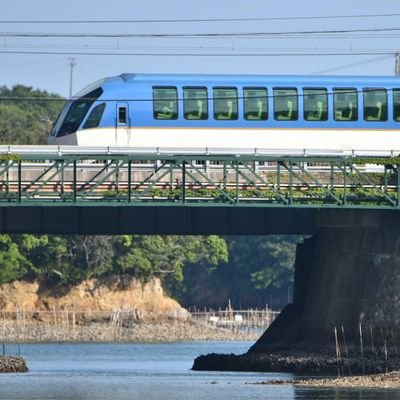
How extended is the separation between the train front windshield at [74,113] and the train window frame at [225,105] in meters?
5.83

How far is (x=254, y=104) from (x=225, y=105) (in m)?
1.52

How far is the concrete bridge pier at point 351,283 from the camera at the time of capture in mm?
89875

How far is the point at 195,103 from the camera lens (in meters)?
92.2

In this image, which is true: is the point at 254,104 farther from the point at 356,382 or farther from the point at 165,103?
the point at 356,382

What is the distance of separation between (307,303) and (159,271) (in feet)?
202

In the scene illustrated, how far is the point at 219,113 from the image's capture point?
303 feet

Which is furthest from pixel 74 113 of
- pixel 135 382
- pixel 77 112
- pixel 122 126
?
pixel 135 382

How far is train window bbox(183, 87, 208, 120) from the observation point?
92.1m

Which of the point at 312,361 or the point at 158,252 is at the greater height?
the point at 158,252

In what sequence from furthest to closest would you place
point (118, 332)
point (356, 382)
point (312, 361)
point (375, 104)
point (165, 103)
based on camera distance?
point (118, 332)
point (375, 104)
point (165, 103)
point (312, 361)
point (356, 382)

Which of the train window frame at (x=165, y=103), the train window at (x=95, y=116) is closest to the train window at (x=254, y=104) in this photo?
the train window frame at (x=165, y=103)

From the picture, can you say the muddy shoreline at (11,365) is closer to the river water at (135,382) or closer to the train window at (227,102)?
the river water at (135,382)

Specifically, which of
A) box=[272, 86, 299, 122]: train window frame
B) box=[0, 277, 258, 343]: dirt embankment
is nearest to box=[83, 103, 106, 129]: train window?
box=[272, 86, 299, 122]: train window frame

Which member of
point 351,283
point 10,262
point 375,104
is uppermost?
point 375,104
